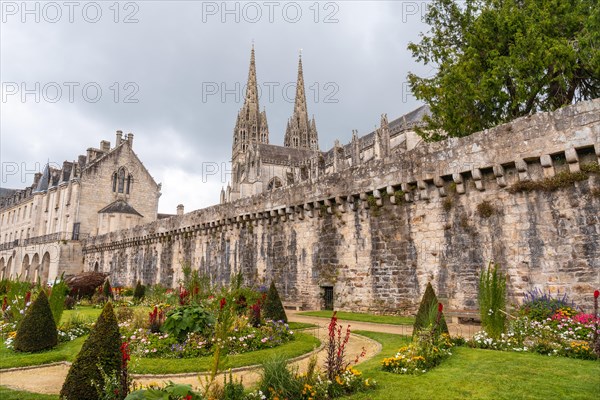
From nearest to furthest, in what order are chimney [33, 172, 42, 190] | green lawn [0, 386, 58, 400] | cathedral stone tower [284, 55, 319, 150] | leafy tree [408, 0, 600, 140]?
green lawn [0, 386, 58, 400] < leafy tree [408, 0, 600, 140] < chimney [33, 172, 42, 190] < cathedral stone tower [284, 55, 319, 150]

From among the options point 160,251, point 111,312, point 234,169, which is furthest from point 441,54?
point 234,169

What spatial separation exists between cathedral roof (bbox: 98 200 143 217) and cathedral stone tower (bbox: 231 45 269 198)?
3597cm

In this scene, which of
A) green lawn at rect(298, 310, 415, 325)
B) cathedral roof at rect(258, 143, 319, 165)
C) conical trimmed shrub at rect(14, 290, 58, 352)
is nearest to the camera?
conical trimmed shrub at rect(14, 290, 58, 352)

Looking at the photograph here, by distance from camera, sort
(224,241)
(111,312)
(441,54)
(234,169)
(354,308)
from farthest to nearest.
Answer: (234,169), (224,241), (441,54), (354,308), (111,312)

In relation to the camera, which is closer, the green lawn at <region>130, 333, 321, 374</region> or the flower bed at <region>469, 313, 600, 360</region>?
the flower bed at <region>469, 313, 600, 360</region>

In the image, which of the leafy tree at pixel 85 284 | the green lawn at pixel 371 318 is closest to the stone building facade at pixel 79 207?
the leafy tree at pixel 85 284

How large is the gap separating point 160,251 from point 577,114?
24247 millimetres

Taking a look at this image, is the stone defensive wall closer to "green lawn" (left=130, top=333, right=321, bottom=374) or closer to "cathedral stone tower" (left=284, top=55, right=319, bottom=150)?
"green lawn" (left=130, top=333, right=321, bottom=374)

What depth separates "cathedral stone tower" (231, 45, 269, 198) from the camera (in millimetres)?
80750

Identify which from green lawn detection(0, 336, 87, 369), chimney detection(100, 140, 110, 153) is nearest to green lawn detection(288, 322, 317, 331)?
green lawn detection(0, 336, 87, 369)

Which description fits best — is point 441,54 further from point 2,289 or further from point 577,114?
point 2,289

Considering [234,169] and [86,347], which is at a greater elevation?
[234,169]

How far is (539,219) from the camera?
9.68 metres

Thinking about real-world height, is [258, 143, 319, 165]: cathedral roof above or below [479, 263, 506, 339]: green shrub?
above
